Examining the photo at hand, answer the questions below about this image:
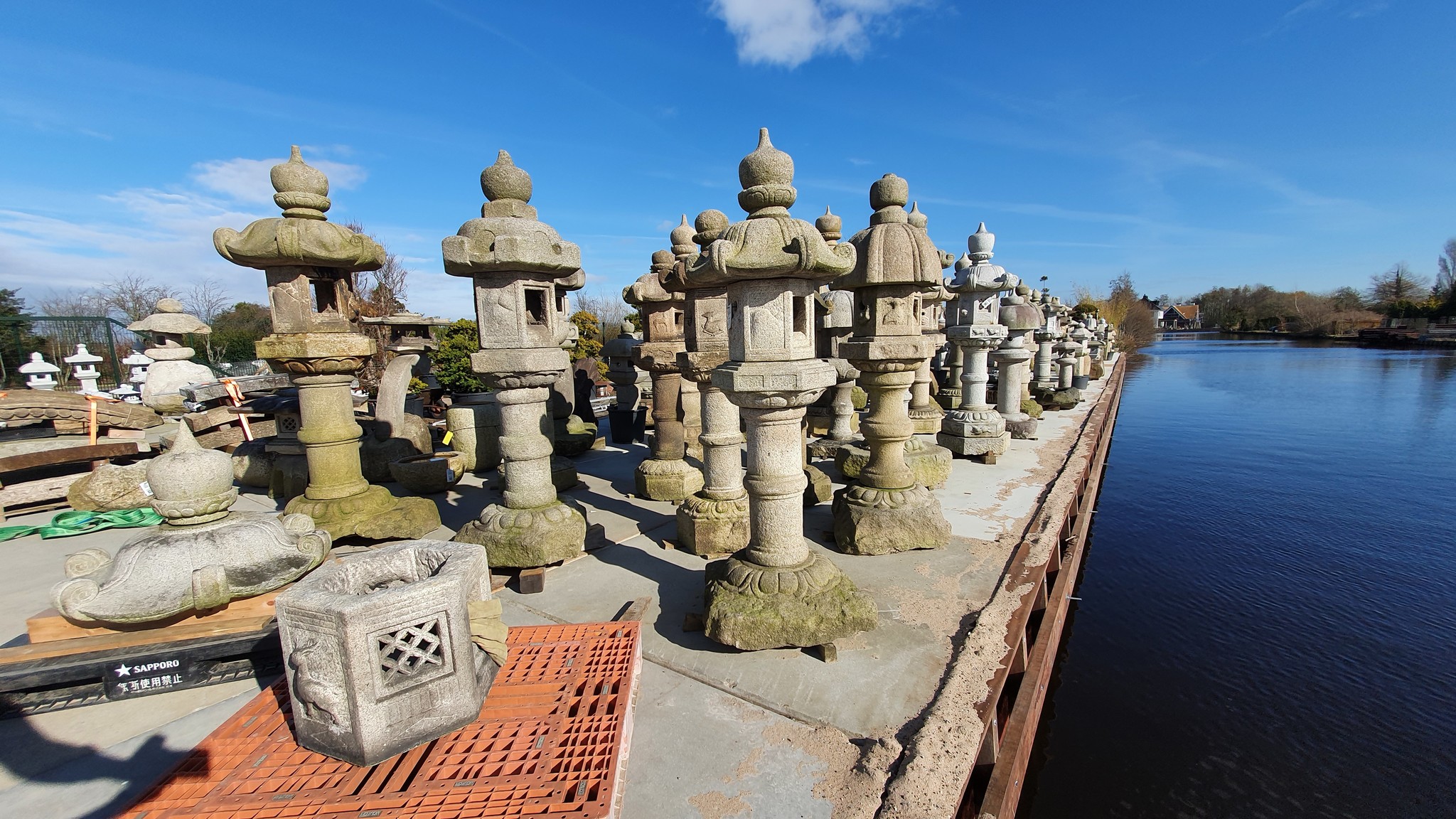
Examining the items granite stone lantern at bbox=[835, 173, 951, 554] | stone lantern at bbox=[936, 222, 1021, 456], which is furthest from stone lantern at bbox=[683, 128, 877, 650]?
stone lantern at bbox=[936, 222, 1021, 456]

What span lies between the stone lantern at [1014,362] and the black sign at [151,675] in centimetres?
1073

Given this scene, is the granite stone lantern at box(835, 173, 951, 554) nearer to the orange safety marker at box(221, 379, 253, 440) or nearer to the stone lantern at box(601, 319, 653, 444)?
the stone lantern at box(601, 319, 653, 444)

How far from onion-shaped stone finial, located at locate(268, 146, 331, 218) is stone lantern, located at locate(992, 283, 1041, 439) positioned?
9828 mm

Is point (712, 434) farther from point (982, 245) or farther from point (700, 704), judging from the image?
point (982, 245)

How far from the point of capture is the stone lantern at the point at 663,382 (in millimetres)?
7051

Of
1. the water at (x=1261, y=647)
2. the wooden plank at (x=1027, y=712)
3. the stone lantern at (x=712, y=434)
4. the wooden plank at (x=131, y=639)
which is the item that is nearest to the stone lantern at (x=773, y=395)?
the wooden plank at (x=1027, y=712)

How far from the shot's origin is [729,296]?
3975mm

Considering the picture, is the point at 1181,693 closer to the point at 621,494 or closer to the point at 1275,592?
the point at 1275,592

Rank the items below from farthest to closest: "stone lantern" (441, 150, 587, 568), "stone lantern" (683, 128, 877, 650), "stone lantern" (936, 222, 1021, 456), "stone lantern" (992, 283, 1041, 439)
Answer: "stone lantern" (992, 283, 1041, 439) < "stone lantern" (936, 222, 1021, 456) < "stone lantern" (441, 150, 587, 568) < "stone lantern" (683, 128, 877, 650)

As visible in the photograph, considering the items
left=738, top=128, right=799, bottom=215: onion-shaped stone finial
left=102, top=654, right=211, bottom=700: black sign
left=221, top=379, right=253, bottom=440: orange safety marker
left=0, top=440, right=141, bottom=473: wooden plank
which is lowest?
left=102, top=654, right=211, bottom=700: black sign

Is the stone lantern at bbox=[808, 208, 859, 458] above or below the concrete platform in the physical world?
above

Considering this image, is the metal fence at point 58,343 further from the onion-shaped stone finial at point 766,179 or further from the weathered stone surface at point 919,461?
the onion-shaped stone finial at point 766,179

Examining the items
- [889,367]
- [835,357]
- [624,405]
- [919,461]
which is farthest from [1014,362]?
→ [624,405]

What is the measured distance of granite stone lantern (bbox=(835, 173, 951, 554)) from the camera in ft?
17.5
